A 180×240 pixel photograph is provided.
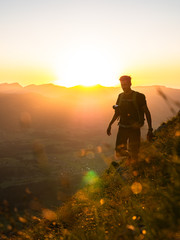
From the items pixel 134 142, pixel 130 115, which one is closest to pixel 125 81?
pixel 130 115

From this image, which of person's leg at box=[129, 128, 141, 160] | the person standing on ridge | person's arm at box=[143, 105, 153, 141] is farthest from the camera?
person's leg at box=[129, 128, 141, 160]

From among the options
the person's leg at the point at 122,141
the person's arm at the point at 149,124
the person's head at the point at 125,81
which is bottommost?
the person's leg at the point at 122,141

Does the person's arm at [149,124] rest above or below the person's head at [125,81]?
below

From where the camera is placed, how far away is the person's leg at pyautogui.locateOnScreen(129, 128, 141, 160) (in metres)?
4.91

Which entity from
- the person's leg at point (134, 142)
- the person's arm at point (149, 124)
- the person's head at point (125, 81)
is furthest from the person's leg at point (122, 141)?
the person's head at point (125, 81)

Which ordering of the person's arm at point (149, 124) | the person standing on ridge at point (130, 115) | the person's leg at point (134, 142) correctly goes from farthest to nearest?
the person's leg at point (134, 142)
the person standing on ridge at point (130, 115)
the person's arm at point (149, 124)

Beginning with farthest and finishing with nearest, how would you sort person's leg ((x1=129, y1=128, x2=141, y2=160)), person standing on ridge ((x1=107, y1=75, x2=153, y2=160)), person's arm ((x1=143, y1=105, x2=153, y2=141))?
person's leg ((x1=129, y1=128, x2=141, y2=160)) < person standing on ridge ((x1=107, y1=75, x2=153, y2=160)) < person's arm ((x1=143, y1=105, x2=153, y2=141))

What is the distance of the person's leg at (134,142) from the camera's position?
491cm

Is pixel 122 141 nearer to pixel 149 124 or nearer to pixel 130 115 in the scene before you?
pixel 130 115

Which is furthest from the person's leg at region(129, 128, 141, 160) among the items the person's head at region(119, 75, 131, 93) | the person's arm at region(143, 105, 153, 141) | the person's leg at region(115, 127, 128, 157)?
the person's head at region(119, 75, 131, 93)

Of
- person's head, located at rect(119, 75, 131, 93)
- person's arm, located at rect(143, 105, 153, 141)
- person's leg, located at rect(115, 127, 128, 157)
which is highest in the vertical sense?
person's head, located at rect(119, 75, 131, 93)

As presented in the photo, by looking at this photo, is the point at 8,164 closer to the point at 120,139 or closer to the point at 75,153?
the point at 75,153

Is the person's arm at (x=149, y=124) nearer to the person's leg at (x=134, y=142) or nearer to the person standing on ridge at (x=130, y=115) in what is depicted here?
the person standing on ridge at (x=130, y=115)

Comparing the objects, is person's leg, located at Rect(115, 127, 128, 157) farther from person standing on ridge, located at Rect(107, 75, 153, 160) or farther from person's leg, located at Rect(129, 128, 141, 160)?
person's leg, located at Rect(129, 128, 141, 160)
